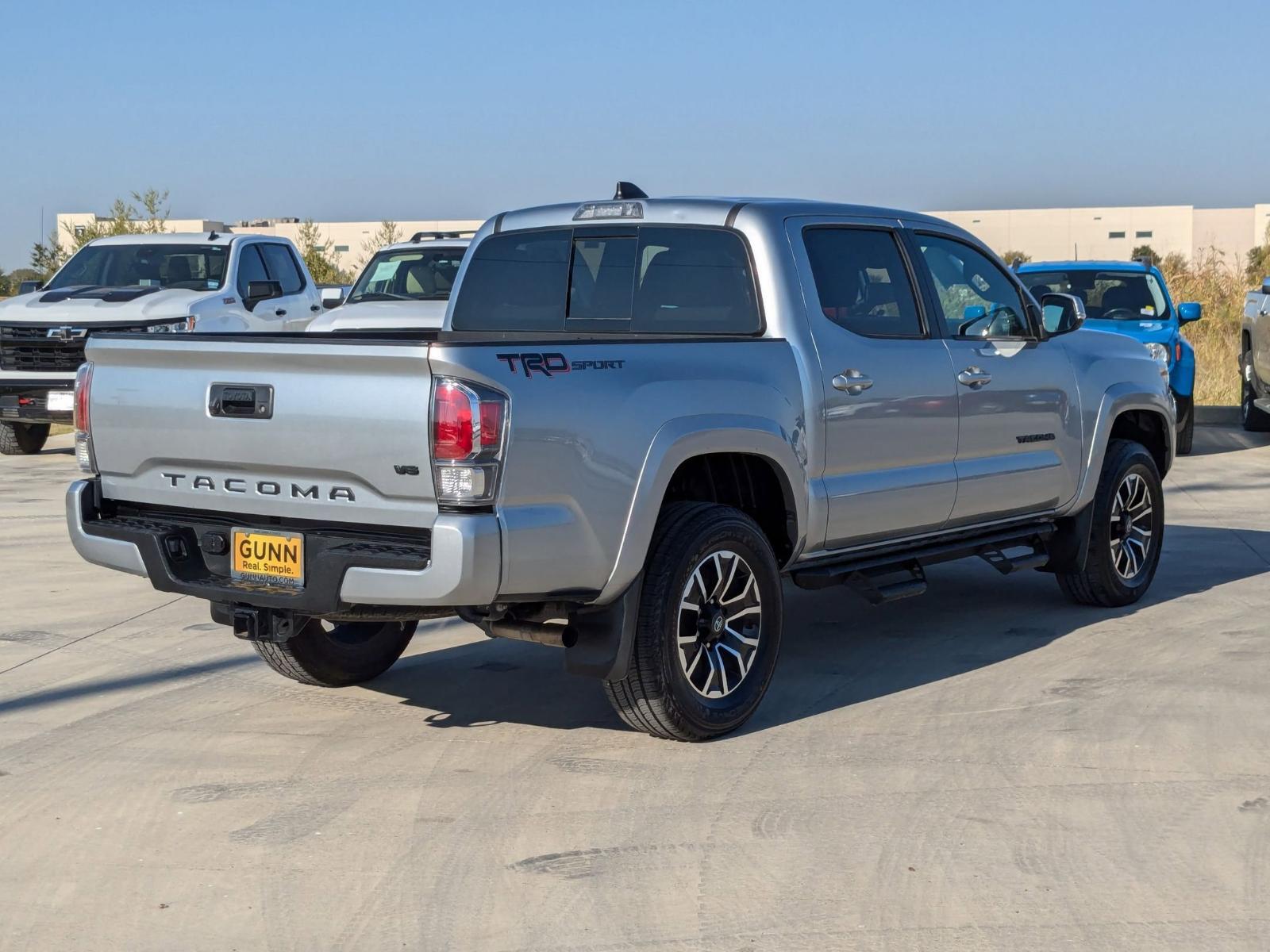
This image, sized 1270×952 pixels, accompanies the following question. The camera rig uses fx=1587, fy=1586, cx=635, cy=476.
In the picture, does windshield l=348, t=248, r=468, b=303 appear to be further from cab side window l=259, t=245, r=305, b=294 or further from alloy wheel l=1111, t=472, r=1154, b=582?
alloy wheel l=1111, t=472, r=1154, b=582

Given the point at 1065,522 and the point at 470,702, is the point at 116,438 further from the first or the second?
the point at 1065,522

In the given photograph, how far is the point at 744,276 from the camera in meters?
6.18

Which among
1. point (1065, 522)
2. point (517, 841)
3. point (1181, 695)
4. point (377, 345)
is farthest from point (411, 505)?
point (1065, 522)

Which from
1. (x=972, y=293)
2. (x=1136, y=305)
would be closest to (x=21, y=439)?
(x=1136, y=305)

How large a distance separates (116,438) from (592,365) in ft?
5.65

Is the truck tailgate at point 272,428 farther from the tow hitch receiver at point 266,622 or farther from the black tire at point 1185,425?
the black tire at point 1185,425

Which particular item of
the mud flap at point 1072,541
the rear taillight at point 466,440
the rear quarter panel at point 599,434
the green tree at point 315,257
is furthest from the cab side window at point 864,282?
the green tree at point 315,257

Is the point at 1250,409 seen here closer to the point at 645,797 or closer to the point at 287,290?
the point at 287,290

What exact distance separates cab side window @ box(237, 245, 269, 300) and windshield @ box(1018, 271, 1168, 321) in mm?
7295

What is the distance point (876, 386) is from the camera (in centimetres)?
635

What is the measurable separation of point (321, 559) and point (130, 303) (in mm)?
10181

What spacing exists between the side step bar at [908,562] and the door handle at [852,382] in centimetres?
71

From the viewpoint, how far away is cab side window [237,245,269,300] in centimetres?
1521

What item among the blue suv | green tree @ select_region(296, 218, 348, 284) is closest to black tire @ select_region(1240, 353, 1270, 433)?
the blue suv
